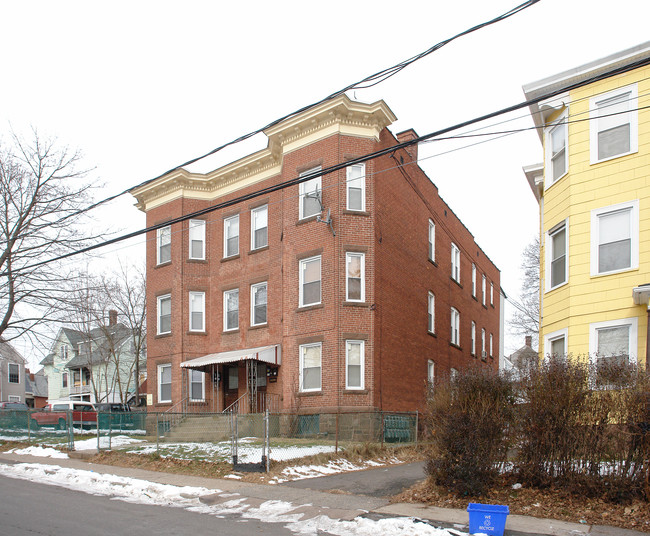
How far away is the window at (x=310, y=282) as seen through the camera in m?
21.5

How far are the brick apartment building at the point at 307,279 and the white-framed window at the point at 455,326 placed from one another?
210 millimetres

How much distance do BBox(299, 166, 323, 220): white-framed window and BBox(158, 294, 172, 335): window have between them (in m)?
7.83

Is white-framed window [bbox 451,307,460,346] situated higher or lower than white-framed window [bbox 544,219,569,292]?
lower

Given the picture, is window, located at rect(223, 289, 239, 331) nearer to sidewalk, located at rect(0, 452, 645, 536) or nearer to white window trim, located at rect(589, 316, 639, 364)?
sidewalk, located at rect(0, 452, 645, 536)

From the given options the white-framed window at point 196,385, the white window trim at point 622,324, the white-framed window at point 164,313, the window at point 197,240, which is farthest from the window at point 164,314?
the white window trim at point 622,324

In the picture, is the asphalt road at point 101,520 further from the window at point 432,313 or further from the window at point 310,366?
the window at point 432,313

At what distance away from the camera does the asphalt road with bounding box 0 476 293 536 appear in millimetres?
8758

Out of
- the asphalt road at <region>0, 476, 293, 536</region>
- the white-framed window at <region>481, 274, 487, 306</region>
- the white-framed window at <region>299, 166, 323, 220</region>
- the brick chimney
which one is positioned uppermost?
the brick chimney

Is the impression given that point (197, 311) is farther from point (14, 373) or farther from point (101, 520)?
point (14, 373)

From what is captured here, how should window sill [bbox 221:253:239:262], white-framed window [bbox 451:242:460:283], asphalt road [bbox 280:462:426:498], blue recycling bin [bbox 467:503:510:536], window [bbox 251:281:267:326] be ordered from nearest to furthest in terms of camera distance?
1. blue recycling bin [bbox 467:503:510:536]
2. asphalt road [bbox 280:462:426:498]
3. window [bbox 251:281:267:326]
4. window sill [bbox 221:253:239:262]
5. white-framed window [bbox 451:242:460:283]

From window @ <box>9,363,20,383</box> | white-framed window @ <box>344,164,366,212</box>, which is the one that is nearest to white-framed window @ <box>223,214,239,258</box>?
white-framed window @ <box>344,164,366,212</box>

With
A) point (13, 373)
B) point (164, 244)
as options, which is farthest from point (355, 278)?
point (13, 373)

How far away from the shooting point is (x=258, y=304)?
2423 centimetres

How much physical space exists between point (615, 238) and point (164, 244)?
18.3 metres
